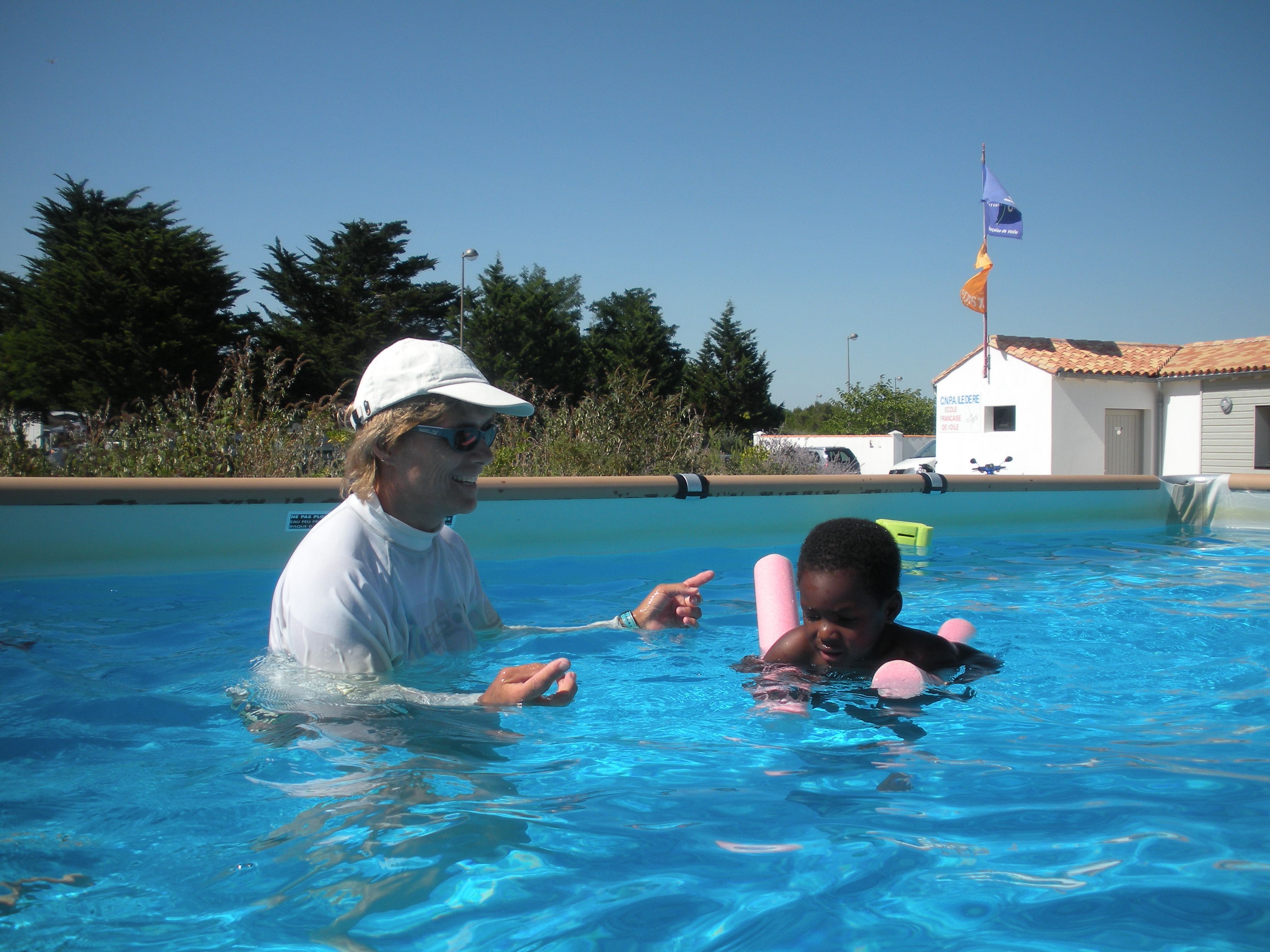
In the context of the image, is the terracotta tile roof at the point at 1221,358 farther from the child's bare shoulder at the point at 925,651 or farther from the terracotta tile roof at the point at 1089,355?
the child's bare shoulder at the point at 925,651

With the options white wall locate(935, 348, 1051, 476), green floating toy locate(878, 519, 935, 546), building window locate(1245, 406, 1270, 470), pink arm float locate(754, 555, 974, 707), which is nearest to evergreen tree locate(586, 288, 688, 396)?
white wall locate(935, 348, 1051, 476)

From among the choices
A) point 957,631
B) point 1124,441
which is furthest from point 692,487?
point 1124,441

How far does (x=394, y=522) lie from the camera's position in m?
2.51

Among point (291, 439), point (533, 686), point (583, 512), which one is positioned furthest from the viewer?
point (291, 439)

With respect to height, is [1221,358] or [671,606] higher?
[1221,358]

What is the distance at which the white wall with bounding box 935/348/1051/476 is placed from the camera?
24344 millimetres

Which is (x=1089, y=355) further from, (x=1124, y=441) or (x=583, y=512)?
(x=583, y=512)

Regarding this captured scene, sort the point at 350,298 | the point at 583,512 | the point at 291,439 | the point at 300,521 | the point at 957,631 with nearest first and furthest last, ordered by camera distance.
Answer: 1. the point at 957,631
2. the point at 300,521
3. the point at 583,512
4. the point at 291,439
5. the point at 350,298

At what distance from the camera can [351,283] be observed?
36812 mm

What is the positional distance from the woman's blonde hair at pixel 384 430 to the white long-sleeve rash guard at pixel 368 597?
67mm

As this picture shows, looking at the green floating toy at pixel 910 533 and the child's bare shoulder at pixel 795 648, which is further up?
the green floating toy at pixel 910 533

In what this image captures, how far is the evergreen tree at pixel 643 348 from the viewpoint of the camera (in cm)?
4656

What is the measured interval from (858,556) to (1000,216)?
2883 centimetres

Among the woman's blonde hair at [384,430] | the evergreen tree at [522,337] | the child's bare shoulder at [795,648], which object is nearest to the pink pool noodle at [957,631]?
the child's bare shoulder at [795,648]
